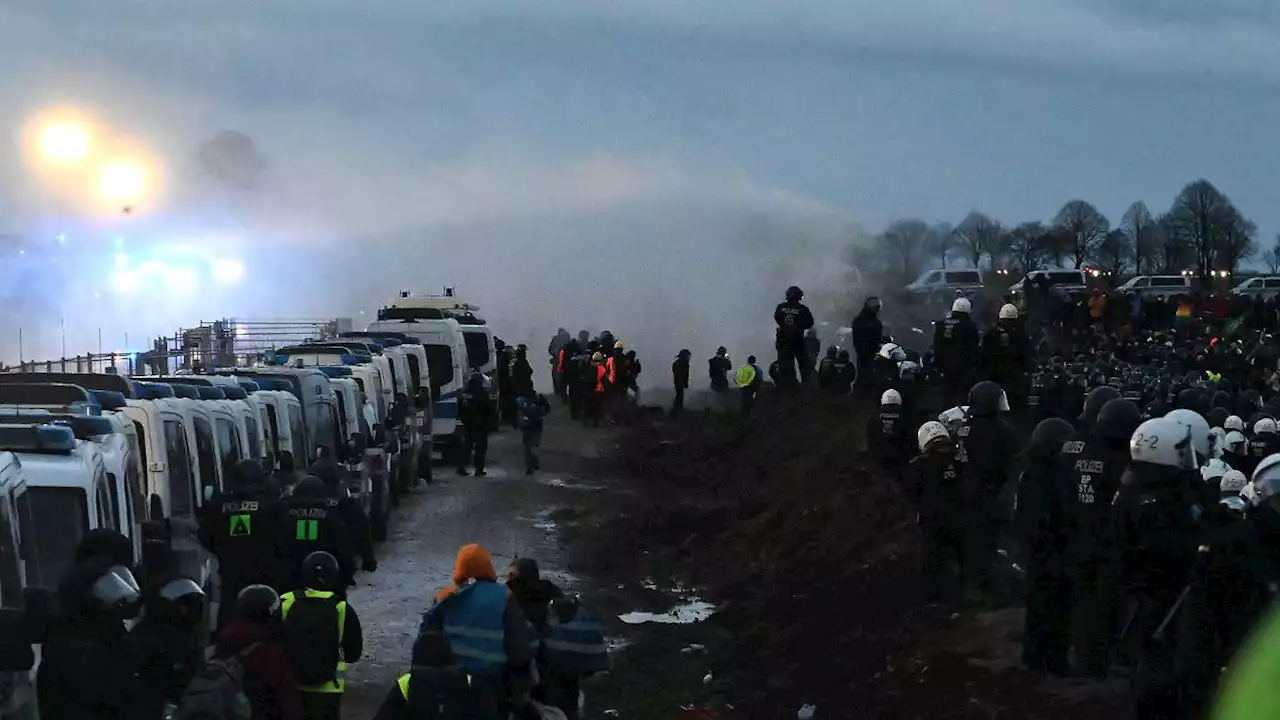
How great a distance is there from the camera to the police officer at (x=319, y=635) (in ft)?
28.1

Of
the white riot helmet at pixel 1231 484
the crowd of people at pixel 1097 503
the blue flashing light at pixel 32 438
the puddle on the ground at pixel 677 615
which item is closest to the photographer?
the crowd of people at pixel 1097 503

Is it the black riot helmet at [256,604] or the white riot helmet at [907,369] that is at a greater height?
the white riot helmet at [907,369]

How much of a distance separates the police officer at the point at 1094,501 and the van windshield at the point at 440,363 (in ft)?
66.7

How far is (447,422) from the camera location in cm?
2938

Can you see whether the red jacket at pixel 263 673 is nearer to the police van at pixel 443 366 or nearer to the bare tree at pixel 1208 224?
the police van at pixel 443 366

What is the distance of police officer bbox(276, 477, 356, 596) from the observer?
1069 centimetres

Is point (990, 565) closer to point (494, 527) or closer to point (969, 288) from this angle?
point (494, 527)

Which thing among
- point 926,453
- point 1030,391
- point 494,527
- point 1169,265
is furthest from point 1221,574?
point 1169,265

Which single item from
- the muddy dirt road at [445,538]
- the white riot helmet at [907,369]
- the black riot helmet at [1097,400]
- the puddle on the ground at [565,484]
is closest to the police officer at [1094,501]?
the black riot helmet at [1097,400]

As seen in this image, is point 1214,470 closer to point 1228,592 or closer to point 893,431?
point 1228,592

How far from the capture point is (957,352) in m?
21.4

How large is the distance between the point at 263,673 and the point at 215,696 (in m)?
0.58

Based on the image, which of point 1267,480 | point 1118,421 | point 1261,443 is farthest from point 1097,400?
point 1267,480

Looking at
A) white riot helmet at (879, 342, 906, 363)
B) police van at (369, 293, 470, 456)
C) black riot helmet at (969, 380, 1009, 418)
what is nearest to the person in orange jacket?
black riot helmet at (969, 380, 1009, 418)
